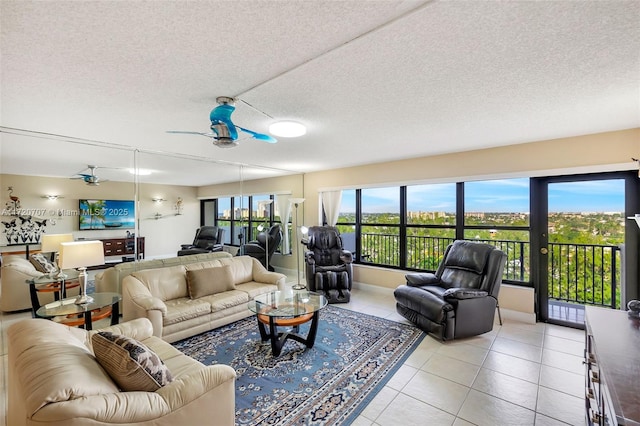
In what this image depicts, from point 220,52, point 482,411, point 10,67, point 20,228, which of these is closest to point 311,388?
point 482,411

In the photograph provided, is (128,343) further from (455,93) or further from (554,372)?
(554,372)

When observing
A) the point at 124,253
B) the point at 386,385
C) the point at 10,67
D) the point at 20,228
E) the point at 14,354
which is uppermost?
the point at 10,67

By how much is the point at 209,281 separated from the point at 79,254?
1.38 meters

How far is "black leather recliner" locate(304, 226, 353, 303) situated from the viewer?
4.56m

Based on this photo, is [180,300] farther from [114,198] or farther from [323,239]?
[323,239]

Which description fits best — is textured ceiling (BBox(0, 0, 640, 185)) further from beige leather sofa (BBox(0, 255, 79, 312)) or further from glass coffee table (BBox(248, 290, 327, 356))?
glass coffee table (BBox(248, 290, 327, 356))

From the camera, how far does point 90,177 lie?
3326 millimetres

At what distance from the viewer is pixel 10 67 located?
172cm

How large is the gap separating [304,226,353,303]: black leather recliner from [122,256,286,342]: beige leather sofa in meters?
0.71

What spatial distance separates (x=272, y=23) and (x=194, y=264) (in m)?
3.41

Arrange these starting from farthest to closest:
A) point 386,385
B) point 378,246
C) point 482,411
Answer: point 378,246, point 386,385, point 482,411

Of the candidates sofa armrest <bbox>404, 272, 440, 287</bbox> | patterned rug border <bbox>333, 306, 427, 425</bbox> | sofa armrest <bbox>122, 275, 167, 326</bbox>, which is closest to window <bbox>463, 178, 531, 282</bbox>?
sofa armrest <bbox>404, 272, 440, 287</bbox>

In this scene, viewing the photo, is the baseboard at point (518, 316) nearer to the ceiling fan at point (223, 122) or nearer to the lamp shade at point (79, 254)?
the ceiling fan at point (223, 122)

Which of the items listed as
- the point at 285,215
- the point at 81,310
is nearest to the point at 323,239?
the point at 285,215
